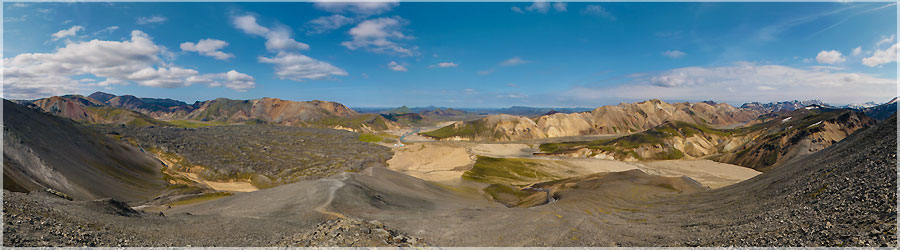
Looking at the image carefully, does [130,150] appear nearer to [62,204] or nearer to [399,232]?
[62,204]

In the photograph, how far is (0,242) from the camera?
1398 centimetres

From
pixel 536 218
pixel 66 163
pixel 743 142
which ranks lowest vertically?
pixel 536 218

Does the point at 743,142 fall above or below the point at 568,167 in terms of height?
above

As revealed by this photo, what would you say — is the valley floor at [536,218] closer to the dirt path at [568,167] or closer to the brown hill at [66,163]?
the brown hill at [66,163]

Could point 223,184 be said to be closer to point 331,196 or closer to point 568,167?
point 331,196

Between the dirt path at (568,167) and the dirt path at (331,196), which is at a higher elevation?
the dirt path at (331,196)

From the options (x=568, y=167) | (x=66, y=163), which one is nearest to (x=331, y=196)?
(x=66, y=163)

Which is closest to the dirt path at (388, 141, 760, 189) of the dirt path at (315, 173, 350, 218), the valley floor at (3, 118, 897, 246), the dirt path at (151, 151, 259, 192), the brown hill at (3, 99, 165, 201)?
the dirt path at (315, 173, 350, 218)

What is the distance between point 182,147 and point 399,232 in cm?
10259

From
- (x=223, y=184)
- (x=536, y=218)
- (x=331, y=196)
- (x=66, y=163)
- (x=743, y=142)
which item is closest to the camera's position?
(x=536, y=218)

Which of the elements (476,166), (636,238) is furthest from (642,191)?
(476,166)

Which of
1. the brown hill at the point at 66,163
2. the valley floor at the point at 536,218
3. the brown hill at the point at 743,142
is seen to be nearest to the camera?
the valley floor at the point at 536,218

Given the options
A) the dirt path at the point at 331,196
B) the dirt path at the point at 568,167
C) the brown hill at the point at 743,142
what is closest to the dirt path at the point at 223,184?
the dirt path at the point at 331,196

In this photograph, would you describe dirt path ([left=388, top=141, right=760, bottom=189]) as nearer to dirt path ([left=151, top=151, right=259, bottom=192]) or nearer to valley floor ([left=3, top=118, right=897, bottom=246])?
dirt path ([left=151, top=151, right=259, bottom=192])
